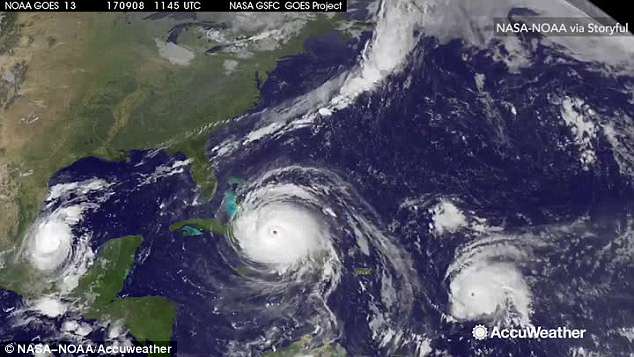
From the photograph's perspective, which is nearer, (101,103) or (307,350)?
(307,350)

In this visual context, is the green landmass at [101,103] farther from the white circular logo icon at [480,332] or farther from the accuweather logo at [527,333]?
the accuweather logo at [527,333]

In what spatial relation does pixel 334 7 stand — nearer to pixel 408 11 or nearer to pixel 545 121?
pixel 408 11

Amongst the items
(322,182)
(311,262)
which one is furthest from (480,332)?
(322,182)

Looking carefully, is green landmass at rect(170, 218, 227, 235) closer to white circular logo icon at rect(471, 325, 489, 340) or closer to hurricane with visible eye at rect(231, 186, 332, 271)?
hurricane with visible eye at rect(231, 186, 332, 271)

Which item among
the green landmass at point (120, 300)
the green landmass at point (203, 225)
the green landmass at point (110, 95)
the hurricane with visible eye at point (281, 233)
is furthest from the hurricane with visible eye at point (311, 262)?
the green landmass at point (110, 95)

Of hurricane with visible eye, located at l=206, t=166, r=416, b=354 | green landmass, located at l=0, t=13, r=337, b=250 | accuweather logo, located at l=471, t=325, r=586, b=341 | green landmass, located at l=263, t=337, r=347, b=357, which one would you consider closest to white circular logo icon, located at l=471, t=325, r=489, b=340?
accuweather logo, located at l=471, t=325, r=586, b=341

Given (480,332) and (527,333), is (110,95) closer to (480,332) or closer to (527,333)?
(480,332)
